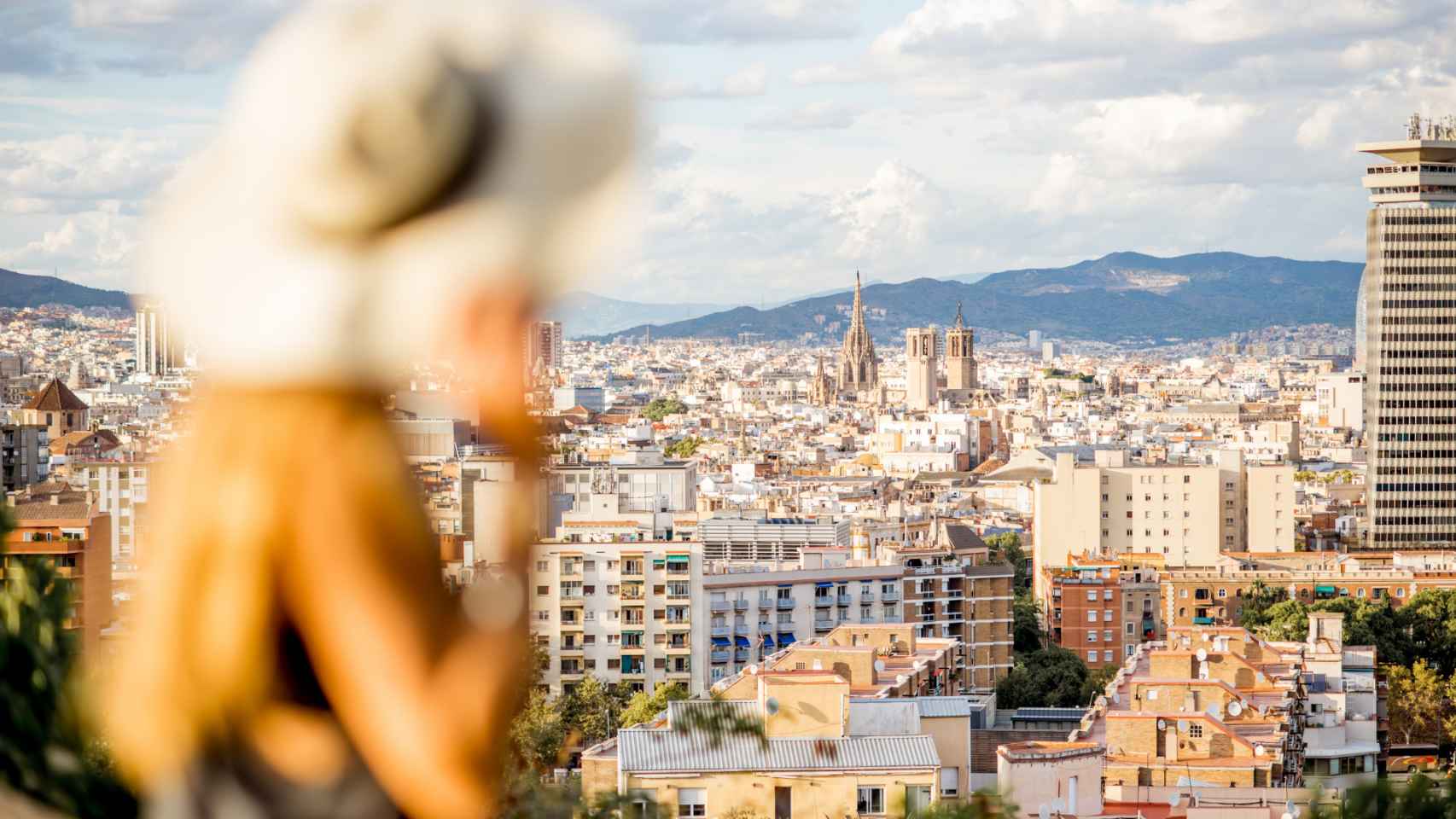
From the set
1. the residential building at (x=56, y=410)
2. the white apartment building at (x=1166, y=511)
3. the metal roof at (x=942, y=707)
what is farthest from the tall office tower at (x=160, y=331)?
the residential building at (x=56, y=410)

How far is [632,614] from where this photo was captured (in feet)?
108

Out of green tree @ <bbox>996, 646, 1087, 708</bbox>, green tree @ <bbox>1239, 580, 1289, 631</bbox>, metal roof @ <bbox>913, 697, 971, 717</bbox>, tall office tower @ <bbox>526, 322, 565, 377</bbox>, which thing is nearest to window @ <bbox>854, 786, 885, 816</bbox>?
metal roof @ <bbox>913, 697, 971, 717</bbox>

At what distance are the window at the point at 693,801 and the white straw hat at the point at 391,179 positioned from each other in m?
12.7

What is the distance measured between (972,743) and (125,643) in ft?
71.2

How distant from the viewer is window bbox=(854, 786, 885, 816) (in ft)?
49.1

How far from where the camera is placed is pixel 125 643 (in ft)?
5.41

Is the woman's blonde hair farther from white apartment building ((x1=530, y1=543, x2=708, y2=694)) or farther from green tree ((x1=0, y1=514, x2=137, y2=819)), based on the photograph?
white apartment building ((x1=530, y1=543, x2=708, y2=694))

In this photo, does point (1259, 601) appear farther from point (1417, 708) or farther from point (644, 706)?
point (644, 706)

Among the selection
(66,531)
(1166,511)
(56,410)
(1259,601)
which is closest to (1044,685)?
(1259,601)

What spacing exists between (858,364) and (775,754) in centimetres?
14281

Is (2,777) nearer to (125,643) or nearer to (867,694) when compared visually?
(125,643)

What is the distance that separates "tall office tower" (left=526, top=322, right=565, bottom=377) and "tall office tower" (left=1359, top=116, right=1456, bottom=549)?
61.4m

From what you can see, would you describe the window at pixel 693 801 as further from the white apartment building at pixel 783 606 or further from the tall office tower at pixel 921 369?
the tall office tower at pixel 921 369

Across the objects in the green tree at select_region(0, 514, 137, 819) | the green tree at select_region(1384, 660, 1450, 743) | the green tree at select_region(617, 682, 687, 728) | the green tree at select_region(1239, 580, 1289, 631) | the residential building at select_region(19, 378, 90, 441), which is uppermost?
the green tree at select_region(0, 514, 137, 819)
